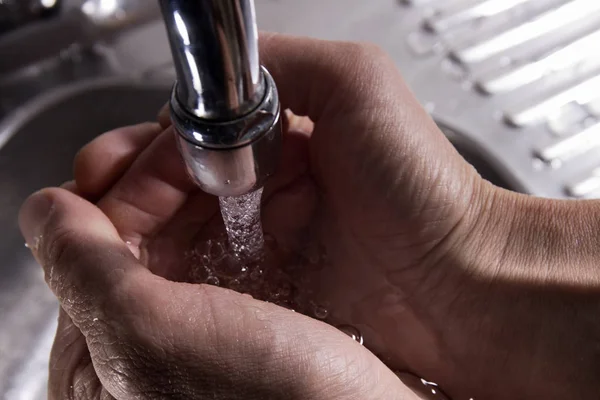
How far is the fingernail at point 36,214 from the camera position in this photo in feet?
1.66

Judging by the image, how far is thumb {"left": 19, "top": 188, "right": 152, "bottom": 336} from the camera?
1.36 ft

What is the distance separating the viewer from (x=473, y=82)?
2.46 ft

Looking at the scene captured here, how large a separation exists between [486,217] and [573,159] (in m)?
0.21

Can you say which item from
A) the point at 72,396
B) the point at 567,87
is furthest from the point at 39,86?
the point at 567,87

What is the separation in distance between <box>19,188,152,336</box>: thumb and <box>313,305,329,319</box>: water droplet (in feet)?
0.66

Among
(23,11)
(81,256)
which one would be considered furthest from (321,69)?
(23,11)

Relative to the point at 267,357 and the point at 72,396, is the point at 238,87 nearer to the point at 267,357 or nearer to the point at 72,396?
the point at 267,357

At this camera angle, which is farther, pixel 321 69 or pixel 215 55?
pixel 321 69

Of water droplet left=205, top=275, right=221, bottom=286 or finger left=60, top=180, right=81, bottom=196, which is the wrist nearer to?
water droplet left=205, top=275, right=221, bottom=286

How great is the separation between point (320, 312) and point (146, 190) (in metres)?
0.19

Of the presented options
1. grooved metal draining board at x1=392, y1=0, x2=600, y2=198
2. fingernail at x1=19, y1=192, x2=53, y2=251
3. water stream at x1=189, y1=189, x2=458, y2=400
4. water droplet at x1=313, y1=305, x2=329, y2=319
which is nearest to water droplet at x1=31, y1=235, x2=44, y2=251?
fingernail at x1=19, y1=192, x2=53, y2=251

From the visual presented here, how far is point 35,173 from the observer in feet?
2.47

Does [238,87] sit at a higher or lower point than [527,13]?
higher

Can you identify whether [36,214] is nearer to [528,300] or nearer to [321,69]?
[321,69]
